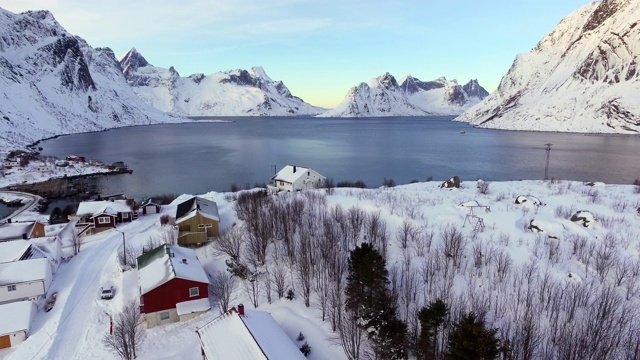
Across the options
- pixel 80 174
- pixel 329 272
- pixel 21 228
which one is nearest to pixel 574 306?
pixel 329 272

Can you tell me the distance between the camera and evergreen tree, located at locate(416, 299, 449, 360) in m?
16.9

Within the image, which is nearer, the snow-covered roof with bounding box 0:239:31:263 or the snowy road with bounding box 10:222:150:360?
the snowy road with bounding box 10:222:150:360

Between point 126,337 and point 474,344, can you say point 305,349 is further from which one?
point 126,337

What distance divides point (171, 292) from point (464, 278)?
19522mm

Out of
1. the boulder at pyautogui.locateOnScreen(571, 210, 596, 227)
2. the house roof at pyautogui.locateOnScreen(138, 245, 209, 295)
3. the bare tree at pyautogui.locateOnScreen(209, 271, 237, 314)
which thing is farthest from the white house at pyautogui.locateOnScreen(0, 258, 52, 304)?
the boulder at pyautogui.locateOnScreen(571, 210, 596, 227)

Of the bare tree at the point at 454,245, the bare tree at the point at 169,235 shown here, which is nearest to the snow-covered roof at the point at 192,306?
the bare tree at the point at 169,235

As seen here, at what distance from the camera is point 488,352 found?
13.7 meters

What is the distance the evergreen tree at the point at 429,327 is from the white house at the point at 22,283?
94.2 ft

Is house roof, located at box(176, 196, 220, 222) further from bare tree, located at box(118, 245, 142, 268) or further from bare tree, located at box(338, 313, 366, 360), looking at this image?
bare tree, located at box(338, 313, 366, 360)

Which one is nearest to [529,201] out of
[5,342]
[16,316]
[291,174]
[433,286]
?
[433,286]

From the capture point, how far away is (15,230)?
39.7 m

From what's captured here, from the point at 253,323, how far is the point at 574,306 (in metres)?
16.6

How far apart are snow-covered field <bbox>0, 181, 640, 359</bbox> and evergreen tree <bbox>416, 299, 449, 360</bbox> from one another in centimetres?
204

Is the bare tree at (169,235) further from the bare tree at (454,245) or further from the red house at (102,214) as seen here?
the bare tree at (454,245)
